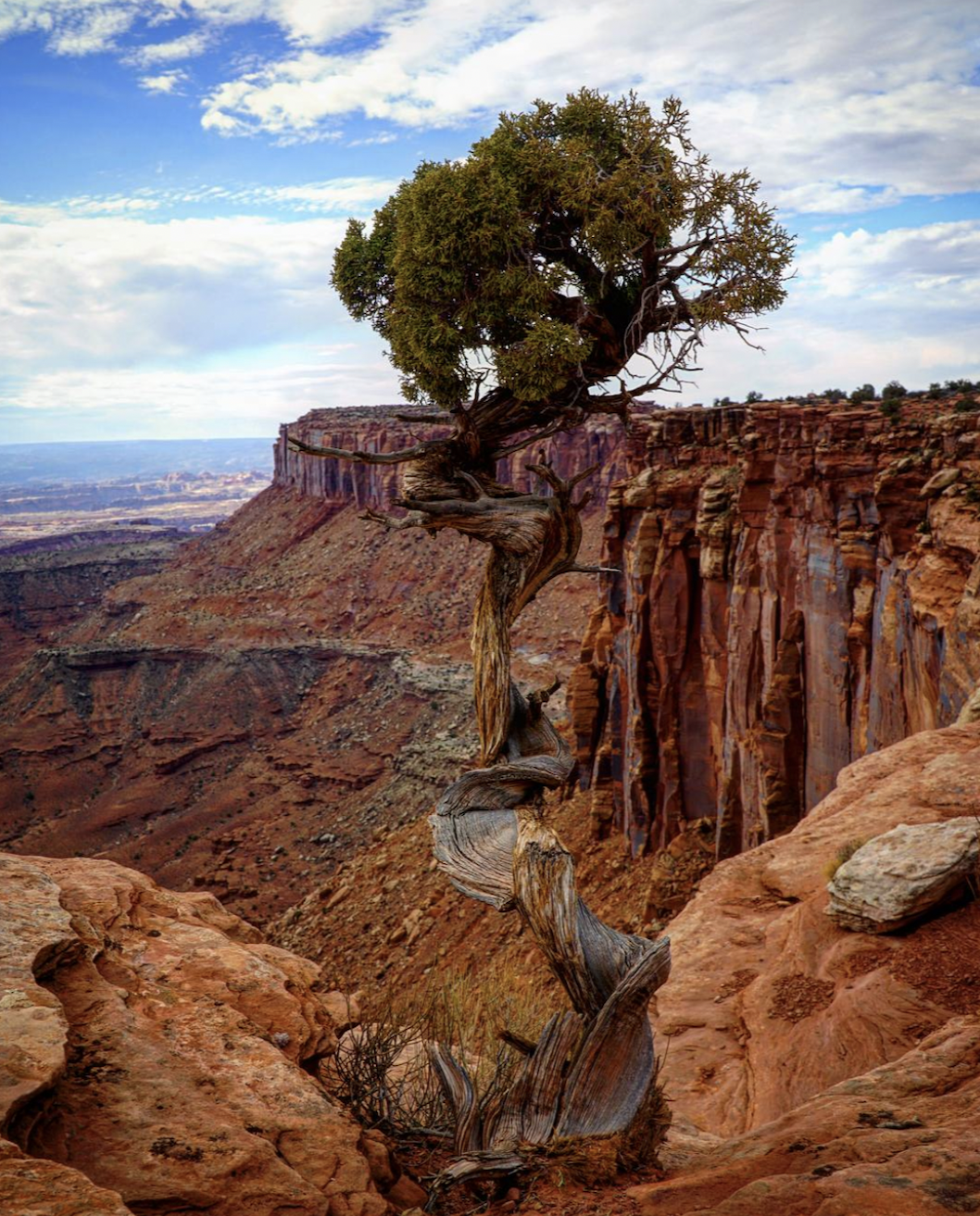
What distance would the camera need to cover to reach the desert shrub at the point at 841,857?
11.5 metres

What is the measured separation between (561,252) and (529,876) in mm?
6401

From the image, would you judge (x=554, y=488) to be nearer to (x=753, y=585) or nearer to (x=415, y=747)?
(x=753, y=585)

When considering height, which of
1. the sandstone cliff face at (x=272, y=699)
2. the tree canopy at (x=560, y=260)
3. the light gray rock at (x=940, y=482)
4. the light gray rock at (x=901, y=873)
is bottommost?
the sandstone cliff face at (x=272, y=699)

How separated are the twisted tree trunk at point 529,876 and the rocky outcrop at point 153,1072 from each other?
3.57 ft

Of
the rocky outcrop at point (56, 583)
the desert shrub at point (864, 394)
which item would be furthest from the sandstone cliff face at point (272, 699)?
the desert shrub at point (864, 394)

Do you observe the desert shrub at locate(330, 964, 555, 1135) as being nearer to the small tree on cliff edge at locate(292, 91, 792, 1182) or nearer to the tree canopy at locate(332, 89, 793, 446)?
the small tree on cliff edge at locate(292, 91, 792, 1182)

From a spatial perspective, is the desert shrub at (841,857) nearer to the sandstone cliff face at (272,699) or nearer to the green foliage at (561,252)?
the green foliage at (561,252)

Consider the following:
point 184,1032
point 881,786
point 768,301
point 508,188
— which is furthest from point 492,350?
point 881,786

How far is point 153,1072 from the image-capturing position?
599cm

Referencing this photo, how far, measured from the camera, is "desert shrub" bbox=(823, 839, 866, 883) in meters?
11.5

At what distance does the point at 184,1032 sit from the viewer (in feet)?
22.5

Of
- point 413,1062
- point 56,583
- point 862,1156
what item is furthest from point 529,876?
point 56,583

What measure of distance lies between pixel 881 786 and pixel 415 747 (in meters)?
50.3

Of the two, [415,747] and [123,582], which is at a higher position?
[123,582]
